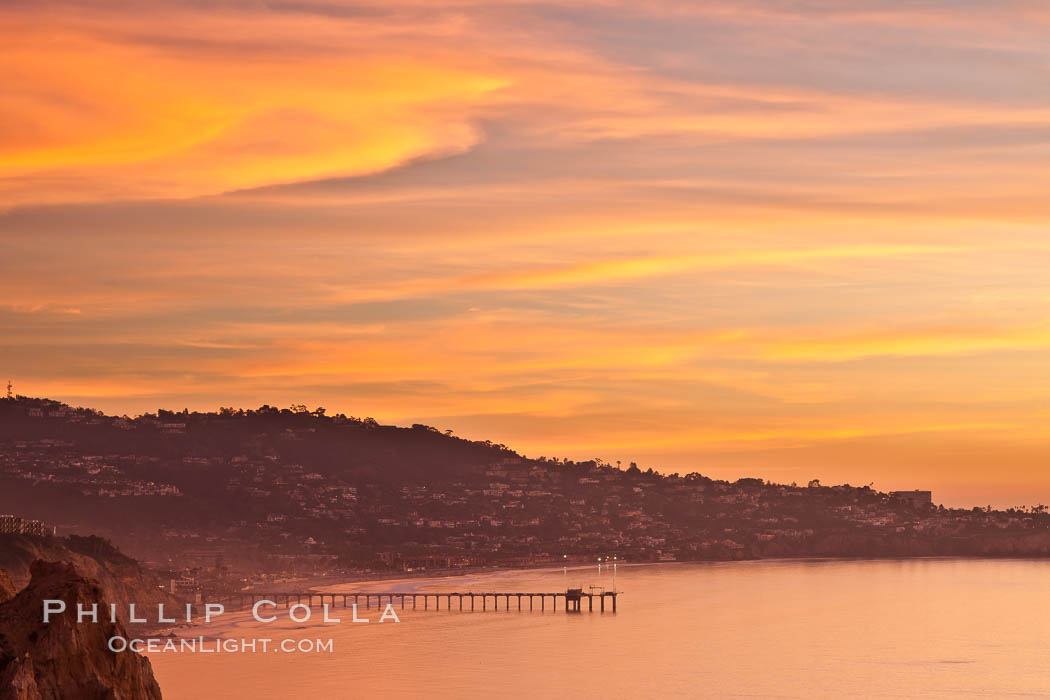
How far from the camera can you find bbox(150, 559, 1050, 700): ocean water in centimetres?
10775

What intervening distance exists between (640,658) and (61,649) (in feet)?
326

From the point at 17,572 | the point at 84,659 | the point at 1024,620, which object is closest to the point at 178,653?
the point at 17,572

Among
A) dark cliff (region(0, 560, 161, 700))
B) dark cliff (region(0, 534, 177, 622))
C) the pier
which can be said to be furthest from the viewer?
the pier

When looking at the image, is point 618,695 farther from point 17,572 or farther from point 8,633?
point 8,633

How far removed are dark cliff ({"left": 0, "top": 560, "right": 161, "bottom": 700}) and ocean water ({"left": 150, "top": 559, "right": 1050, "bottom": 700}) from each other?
57.7 m

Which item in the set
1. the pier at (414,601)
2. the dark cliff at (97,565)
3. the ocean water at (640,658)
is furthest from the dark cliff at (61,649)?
the pier at (414,601)

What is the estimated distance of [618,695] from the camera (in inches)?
4171

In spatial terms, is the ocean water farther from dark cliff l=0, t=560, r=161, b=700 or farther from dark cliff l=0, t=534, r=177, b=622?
dark cliff l=0, t=560, r=161, b=700

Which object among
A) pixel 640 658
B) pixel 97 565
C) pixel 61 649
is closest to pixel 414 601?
pixel 640 658

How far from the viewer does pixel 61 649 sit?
36.3 meters

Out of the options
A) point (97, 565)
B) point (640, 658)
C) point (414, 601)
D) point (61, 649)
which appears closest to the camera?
point (61, 649)

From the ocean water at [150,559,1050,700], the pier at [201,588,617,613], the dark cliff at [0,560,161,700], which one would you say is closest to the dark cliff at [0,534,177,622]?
the ocean water at [150,559,1050,700]

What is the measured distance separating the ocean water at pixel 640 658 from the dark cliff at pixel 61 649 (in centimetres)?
5772

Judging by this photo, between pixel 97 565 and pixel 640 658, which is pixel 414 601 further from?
pixel 97 565
